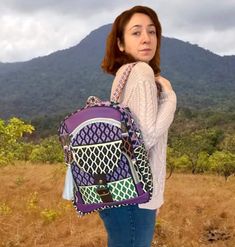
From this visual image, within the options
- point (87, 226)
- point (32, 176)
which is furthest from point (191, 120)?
point (87, 226)

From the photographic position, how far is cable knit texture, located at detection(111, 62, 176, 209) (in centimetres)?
225

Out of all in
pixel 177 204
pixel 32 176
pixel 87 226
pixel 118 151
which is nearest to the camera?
pixel 118 151

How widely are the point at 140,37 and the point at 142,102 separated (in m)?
A: 0.46

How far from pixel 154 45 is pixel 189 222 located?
17.6 feet

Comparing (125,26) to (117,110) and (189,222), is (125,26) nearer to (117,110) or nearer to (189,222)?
(117,110)

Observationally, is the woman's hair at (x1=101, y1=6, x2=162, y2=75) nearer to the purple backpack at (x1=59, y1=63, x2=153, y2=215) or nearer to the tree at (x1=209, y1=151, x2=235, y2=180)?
the purple backpack at (x1=59, y1=63, x2=153, y2=215)

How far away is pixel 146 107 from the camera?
7.38 ft

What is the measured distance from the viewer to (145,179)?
2.21m

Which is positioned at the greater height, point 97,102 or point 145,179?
point 97,102

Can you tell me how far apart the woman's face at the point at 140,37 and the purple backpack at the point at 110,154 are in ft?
1.40

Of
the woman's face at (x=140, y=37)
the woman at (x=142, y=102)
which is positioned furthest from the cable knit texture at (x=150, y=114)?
the woman's face at (x=140, y=37)

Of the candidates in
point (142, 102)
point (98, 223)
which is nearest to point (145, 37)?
point (142, 102)

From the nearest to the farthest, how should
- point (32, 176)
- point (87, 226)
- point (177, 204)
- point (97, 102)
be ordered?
point (97, 102) → point (87, 226) → point (177, 204) → point (32, 176)

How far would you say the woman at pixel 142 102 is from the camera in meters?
2.25
